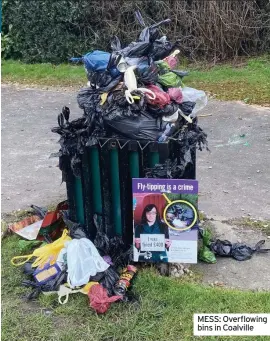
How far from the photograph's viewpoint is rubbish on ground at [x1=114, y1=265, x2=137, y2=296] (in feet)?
12.3

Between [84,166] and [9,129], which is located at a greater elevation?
[84,166]

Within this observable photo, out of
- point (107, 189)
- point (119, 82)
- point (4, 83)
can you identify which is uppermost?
point (119, 82)

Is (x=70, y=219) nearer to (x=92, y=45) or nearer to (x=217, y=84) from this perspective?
(x=217, y=84)

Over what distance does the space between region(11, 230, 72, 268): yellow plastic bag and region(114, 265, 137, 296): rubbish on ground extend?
470 mm

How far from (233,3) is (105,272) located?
7382 mm

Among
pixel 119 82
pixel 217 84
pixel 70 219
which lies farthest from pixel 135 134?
pixel 217 84

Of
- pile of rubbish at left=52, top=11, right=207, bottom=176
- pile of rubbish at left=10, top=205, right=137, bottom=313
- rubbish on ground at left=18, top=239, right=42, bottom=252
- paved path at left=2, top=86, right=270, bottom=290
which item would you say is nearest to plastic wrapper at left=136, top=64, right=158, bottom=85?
pile of rubbish at left=52, top=11, right=207, bottom=176

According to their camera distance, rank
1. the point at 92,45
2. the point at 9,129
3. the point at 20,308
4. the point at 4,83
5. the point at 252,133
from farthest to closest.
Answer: the point at 92,45 → the point at 4,83 → the point at 9,129 → the point at 252,133 → the point at 20,308

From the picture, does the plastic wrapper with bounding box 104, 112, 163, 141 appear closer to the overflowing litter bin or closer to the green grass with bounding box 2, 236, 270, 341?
the overflowing litter bin

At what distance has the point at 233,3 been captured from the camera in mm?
10117

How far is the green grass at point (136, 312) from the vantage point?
11.3 ft

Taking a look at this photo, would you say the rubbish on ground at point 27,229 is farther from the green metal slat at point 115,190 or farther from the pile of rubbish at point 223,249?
the pile of rubbish at point 223,249

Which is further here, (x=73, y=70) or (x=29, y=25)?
(x=29, y=25)
